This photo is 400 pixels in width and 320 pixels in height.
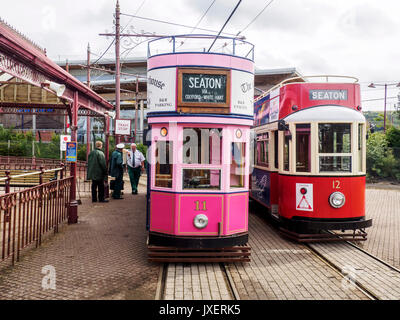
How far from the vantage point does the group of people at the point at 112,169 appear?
11.6 metres

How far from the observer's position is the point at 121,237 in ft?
26.1

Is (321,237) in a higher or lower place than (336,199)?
lower

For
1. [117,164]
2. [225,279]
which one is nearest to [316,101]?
[225,279]

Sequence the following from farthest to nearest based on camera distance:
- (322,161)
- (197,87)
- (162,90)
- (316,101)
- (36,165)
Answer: (36,165), (316,101), (322,161), (162,90), (197,87)

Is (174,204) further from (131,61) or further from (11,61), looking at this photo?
(131,61)

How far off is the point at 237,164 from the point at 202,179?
2.12 ft

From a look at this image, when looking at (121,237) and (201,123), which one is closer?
(201,123)

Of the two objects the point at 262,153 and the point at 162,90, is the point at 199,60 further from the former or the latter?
the point at 262,153

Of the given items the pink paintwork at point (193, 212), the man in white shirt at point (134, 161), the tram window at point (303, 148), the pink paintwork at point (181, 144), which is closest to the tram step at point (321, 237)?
the tram window at point (303, 148)

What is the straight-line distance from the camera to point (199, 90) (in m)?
6.07
